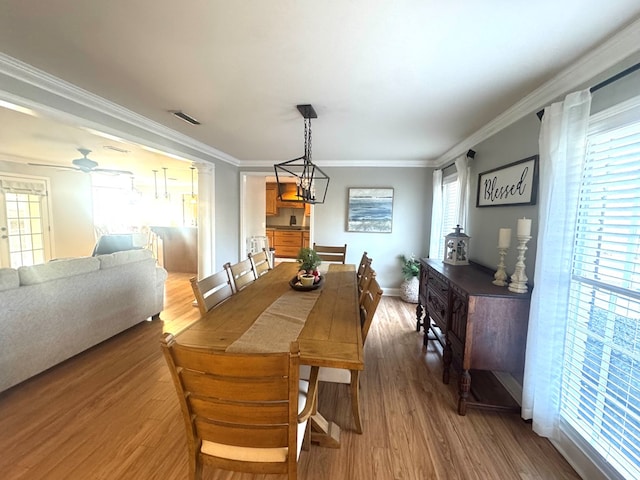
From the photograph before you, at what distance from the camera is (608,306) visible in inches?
56.4

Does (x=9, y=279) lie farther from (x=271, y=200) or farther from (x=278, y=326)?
(x=271, y=200)

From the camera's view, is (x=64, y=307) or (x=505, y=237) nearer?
(x=505, y=237)

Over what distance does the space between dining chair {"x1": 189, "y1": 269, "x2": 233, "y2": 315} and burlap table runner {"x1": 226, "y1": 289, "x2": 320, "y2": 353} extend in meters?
0.38

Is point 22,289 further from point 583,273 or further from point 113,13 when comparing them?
point 583,273

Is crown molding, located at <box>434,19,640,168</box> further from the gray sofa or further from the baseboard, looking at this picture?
the gray sofa

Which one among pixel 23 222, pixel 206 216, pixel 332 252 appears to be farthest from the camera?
pixel 23 222

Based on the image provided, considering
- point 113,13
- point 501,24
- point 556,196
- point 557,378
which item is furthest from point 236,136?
point 557,378

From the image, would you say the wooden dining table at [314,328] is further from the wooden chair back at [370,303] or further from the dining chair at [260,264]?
the dining chair at [260,264]

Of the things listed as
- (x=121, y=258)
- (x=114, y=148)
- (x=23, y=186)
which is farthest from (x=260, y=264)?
(x=23, y=186)

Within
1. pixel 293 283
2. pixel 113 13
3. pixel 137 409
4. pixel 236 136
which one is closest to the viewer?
pixel 113 13

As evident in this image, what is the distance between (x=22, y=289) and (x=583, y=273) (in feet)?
12.8

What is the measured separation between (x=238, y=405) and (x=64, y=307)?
242 cm

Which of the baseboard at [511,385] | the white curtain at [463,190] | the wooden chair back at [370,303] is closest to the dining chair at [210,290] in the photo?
the wooden chair back at [370,303]

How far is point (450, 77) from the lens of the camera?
1790mm
